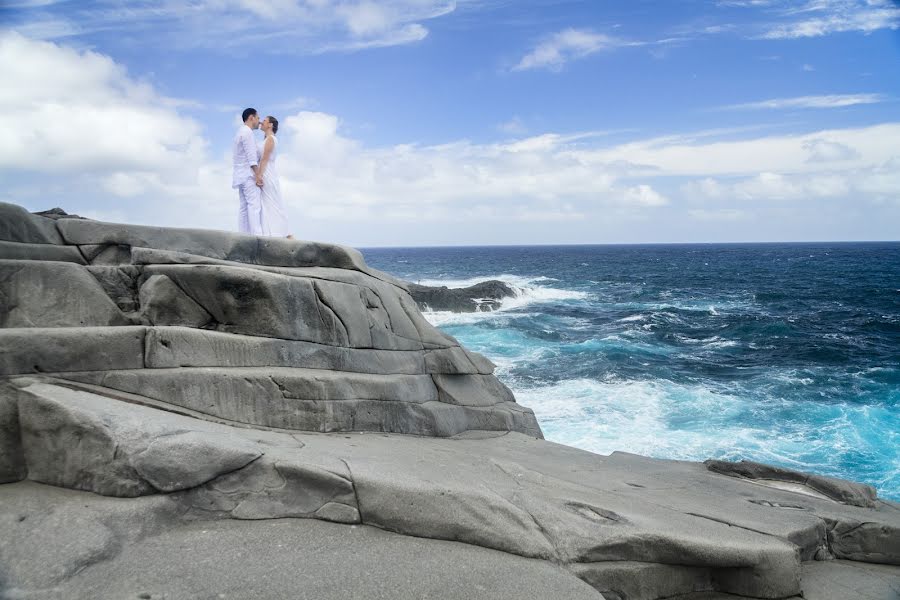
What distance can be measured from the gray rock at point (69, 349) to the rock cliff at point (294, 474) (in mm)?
21

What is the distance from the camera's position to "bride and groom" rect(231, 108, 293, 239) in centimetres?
1077

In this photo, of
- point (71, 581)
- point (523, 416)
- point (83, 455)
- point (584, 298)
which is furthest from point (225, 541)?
point (584, 298)

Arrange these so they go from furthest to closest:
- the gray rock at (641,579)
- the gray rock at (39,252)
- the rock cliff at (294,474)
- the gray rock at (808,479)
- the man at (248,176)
Result: 1. the man at (248,176)
2. the gray rock at (808,479)
3. the gray rock at (39,252)
4. the gray rock at (641,579)
5. the rock cliff at (294,474)

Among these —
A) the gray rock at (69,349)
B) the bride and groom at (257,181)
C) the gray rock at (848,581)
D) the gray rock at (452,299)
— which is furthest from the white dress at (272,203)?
the gray rock at (452,299)

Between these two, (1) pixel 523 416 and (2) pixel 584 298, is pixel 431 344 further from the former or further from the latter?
(2) pixel 584 298

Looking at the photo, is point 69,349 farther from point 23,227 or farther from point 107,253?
point 23,227

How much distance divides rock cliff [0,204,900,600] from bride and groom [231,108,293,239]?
1.24 meters

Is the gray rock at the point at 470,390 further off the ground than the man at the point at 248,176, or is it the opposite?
the man at the point at 248,176

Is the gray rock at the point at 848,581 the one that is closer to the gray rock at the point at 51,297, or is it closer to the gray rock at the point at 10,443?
the gray rock at the point at 10,443

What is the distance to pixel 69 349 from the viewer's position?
639 centimetres

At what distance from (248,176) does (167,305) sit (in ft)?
11.7

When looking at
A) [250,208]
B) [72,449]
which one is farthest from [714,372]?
[72,449]

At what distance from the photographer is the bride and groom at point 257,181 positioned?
1077 cm

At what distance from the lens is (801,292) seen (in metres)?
49.1
